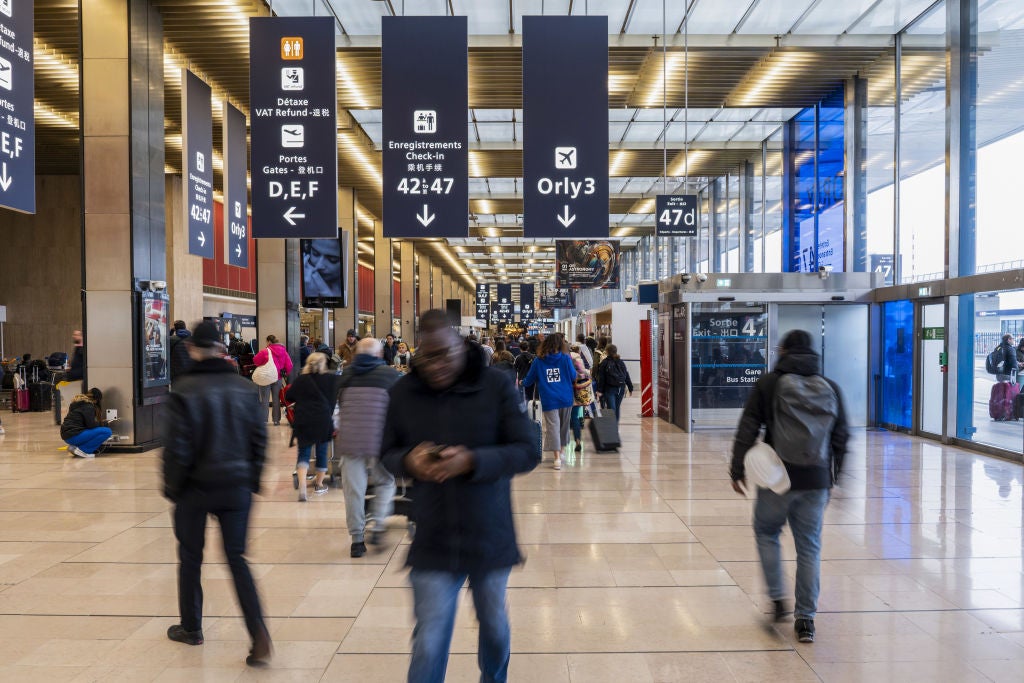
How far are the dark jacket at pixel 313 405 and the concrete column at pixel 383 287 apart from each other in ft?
89.0

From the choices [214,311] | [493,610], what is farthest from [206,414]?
[214,311]

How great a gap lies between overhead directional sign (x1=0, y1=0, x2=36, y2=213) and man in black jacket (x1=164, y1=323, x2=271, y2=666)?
426 cm

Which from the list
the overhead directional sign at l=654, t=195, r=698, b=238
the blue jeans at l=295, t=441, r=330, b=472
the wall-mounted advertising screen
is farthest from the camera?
the wall-mounted advertising screen

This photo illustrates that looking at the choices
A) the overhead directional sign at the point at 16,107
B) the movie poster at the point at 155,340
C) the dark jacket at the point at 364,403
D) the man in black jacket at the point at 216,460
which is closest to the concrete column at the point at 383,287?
the movie poster at the point at 155,340

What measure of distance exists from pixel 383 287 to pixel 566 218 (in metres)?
27.1

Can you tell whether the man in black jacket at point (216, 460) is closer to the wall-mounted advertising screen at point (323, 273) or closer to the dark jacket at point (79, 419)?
the dark jacket at point (79, 419)

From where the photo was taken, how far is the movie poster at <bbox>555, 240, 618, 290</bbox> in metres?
25.9

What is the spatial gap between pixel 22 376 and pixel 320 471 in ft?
45.3

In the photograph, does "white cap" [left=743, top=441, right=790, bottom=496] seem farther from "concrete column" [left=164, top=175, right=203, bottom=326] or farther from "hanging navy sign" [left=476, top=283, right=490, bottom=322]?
"hanging navy sign" [left=476, top=283, right=490, bottom=322]

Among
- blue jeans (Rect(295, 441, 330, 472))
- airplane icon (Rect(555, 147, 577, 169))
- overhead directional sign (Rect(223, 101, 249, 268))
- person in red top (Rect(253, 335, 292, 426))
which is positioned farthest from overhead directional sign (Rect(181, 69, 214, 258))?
airplane icon (Rect(555, 147, 577, 169))

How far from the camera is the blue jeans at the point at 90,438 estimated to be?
1045 cm

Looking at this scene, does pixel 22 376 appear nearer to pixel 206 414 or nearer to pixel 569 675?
pixel 206 414

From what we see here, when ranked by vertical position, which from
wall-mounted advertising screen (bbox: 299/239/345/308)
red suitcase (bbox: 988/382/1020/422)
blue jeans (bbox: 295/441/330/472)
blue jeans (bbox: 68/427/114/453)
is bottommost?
blue jeans (bbox: 68/427/114/453)

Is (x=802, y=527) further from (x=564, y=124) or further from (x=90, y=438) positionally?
(x=90, y=438)
